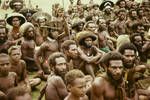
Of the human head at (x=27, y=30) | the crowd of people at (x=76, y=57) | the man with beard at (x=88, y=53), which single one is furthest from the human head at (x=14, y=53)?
the human head at (x=27, y=30)

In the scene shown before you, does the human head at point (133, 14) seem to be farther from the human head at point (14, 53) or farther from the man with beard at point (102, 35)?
the human head at point (14, 53)

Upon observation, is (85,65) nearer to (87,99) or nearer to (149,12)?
(87,99)

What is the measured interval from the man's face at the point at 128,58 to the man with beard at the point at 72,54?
98 cm

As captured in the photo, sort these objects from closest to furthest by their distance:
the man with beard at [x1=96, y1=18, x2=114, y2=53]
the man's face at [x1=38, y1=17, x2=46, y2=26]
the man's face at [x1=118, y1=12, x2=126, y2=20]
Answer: the man's face at [x1=38, y1=17, x2=46, y2=26]
the man with beard at [x1=96, y1=18, x2=114, y2=53]
the man's face at [x1=118, y1=12, x2=126, y2=20]

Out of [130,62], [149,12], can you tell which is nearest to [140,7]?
[149,12]

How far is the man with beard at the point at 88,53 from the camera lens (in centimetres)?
757

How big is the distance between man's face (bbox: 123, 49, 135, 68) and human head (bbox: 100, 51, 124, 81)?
2.53 ft

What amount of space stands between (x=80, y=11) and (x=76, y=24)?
9.73 feet

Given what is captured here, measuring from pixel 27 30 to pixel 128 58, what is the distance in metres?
2.84

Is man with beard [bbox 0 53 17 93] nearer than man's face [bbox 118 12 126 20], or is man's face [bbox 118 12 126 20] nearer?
man with beard [bbox 0 53 17 93]

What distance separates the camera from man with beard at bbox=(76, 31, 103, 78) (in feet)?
24.8

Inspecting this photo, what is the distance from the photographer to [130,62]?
6.54 meters

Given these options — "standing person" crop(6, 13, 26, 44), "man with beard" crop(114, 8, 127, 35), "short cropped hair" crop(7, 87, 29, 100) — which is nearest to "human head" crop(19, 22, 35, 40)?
"standing person" crop(6, 13, 26, 44)

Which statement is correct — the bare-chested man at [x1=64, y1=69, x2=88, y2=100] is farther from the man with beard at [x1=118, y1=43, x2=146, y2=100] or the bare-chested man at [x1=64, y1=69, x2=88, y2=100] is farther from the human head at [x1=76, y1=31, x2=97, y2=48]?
the human head at [x1=76, y1=31, x2=97, y2=48]
